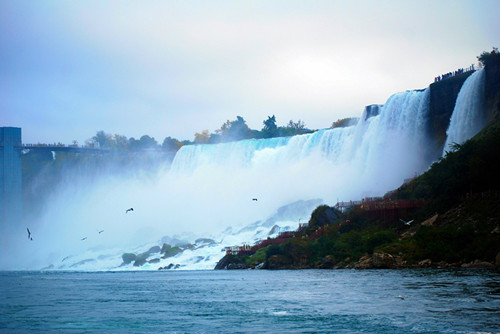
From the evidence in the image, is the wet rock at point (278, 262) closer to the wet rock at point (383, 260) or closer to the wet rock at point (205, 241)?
the wet rock at point (383, 260)

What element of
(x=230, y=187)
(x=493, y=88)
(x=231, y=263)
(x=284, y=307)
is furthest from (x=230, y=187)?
(x=284, y=307)

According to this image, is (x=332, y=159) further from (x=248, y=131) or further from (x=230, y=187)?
(x=248, y=131)

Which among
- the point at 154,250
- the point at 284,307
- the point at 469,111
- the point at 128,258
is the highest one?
the point at 469,111

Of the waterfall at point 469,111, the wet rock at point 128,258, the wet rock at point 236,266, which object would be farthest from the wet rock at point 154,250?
the waterfall at point 469,111

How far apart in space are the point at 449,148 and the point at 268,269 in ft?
56.4

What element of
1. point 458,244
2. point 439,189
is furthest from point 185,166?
point 458,244

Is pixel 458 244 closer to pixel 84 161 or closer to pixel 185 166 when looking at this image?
pixel 185 166

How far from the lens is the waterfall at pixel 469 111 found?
48500 mm

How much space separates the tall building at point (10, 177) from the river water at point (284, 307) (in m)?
73.7

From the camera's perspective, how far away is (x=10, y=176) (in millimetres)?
100875

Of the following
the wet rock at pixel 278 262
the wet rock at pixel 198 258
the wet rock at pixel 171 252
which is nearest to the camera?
the wet rock at pixel 278 262

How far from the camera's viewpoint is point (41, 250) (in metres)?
95.1

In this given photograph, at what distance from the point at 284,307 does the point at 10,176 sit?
8785 centimetres

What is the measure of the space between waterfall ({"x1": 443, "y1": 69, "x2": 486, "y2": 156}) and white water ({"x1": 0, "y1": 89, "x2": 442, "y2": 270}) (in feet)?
16.3
